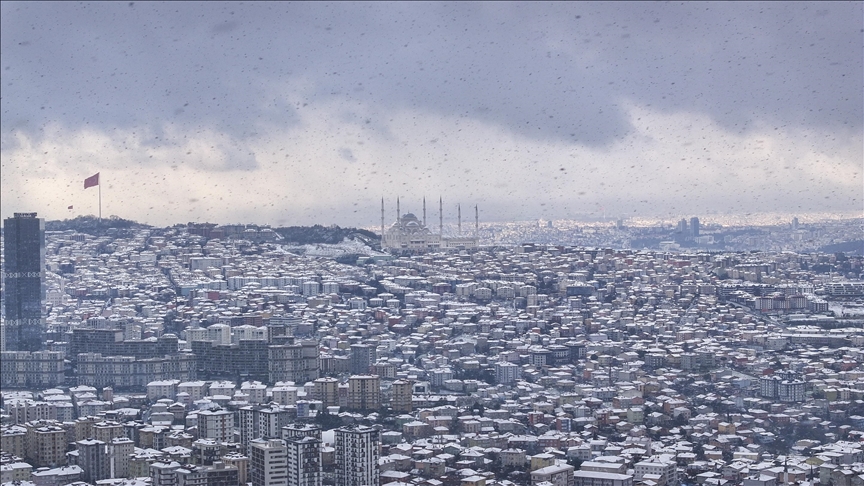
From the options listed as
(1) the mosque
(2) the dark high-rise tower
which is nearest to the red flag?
(2) the dark high-rise tower

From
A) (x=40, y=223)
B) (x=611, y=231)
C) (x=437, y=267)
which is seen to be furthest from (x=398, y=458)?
(x=437, y=267)

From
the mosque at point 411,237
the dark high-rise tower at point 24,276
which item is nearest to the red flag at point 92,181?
the dark high-rise tower at point 24,276

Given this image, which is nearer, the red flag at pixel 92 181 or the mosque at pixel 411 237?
the red flag at pixel 92 181

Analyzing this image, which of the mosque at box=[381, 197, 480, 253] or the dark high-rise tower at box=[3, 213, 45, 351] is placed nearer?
the dark high-rise tower at box=[3, 213, 45, 351]

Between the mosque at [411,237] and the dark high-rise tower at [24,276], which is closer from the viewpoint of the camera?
the dark high-rise tower at [24,276]

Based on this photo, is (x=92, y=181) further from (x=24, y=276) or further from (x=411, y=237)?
(x=411, y=237)

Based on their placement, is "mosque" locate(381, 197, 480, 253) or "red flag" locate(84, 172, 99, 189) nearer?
"red flag" locate(84, 172, 99, 189)

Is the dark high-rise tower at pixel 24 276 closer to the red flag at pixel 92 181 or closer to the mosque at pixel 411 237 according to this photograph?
the red flag at pixel 92 181

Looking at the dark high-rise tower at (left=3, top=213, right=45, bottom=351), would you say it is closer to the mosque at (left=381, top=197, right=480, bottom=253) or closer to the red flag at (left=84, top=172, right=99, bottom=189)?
the red flag at (left=84, top=172, right=99, bottom=189)
